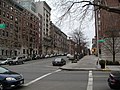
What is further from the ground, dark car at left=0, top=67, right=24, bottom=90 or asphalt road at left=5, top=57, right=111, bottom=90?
dark car at left=0, top=67, right=24, bottom=90

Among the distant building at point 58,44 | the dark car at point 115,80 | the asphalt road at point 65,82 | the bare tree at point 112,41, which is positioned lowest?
the asphalt road at point 65,82

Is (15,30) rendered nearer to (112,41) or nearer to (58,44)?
(112,41)

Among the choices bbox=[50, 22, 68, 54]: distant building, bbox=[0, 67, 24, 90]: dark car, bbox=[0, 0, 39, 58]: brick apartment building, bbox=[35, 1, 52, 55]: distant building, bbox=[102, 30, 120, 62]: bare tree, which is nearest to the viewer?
bbox=[0, 67, 24, 90]: dark car

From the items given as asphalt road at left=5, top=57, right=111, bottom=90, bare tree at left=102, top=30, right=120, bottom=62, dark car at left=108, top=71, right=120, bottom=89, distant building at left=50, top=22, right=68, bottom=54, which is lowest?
asphalt road at left=5, top=57, right=111, bottom=90

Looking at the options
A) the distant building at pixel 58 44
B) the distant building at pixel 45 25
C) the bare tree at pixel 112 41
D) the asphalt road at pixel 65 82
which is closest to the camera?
the asphalt road at pixel 65 82

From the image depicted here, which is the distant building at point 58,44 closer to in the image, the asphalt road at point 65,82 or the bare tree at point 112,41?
the bare tree at point 112,41

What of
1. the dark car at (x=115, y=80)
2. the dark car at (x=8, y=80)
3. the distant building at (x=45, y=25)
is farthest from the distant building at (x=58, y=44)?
the dark car at (x=115, y=80)

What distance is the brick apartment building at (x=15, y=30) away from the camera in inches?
2635

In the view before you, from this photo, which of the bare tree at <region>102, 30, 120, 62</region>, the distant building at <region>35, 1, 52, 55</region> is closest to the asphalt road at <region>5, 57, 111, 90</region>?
the bare tree at <region>102, 30, 120, 62</region>

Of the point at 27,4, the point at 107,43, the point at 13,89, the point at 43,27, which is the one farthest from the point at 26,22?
the point at 13,89

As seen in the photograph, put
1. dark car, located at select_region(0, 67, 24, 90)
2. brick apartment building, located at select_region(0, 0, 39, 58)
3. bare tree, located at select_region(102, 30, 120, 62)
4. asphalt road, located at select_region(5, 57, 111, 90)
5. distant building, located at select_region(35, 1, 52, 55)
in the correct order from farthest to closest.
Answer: distant building, located at select_region(35, 1, 52, 55) < brick apartment building, located at select_region(0, 0, 39, 58) < bare tree, located at select_region(102, 30, 120, 62) < asphalt road, located at select_region(5, 57, 111, 90) < dark car, located at select_region(0, 67, 24, 90)

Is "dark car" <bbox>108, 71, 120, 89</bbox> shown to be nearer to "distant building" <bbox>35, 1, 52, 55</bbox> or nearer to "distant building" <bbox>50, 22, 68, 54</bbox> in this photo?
"distant building" <bbox>35, 1, 52, 55</bbox>

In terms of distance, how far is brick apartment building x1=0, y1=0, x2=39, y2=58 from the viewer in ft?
220

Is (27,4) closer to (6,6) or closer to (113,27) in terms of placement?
(6,6)
